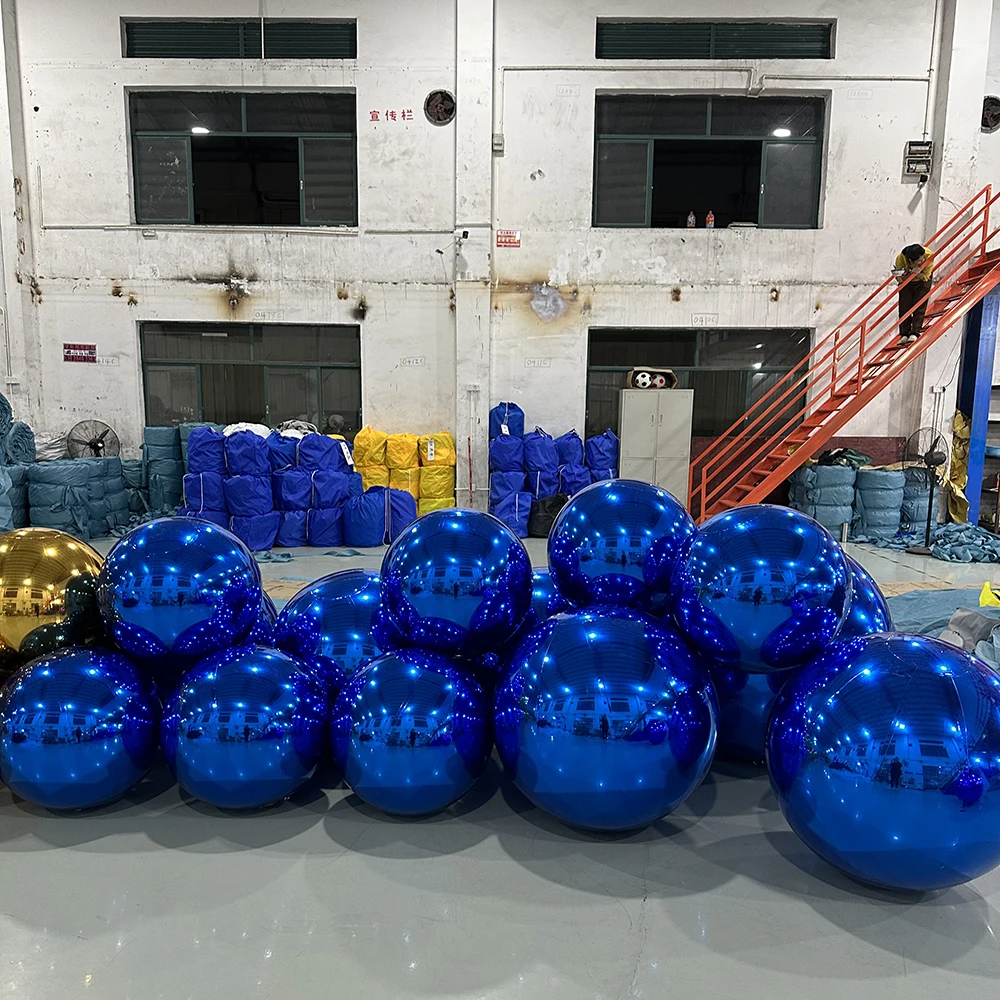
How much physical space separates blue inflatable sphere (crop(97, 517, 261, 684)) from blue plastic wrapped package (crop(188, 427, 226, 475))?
16.9 ft

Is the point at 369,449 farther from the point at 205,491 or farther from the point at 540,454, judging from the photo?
the point at 540,454

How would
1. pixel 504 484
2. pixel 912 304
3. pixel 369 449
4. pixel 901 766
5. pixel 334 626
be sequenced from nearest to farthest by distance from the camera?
1. pixel 901 766
2. pixel 334 626
3. pixel 912 304
4. pixel 369 449
5. pixel 504 484

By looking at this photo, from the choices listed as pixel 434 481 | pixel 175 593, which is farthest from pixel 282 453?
pixel 175 593

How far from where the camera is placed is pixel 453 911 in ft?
6.42

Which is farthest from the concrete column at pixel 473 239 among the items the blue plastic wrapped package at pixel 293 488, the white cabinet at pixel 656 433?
the blue plastic wrapped package at pixel 293 488

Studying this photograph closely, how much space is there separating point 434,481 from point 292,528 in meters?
1.73

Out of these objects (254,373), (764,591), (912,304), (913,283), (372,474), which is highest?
(913,283)

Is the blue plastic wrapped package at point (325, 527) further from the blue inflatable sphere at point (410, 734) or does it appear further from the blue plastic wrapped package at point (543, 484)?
the blue inflatable sphere at point (410, 734)

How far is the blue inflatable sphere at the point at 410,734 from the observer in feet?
7.18

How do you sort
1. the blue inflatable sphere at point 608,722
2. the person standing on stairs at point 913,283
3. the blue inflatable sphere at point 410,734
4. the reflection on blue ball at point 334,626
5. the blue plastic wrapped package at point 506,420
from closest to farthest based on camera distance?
the blue inflatable sphere at point 608,722
the blue inflatable sphere at point 410,734
the reflection on blue ball at point 334,626
the person standing on stairs at point 913,283
the blue plastic wrapped package at point 506,420

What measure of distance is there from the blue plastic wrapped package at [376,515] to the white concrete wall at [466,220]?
108 cm

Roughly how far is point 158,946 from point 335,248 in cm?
810

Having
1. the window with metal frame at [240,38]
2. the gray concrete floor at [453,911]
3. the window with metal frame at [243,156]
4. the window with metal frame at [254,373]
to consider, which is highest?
the window with metal frame at [240,38]

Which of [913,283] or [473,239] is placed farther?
[473,239]
